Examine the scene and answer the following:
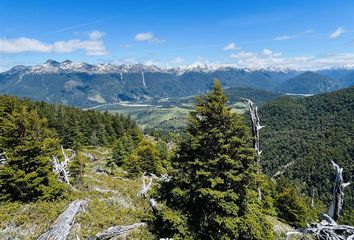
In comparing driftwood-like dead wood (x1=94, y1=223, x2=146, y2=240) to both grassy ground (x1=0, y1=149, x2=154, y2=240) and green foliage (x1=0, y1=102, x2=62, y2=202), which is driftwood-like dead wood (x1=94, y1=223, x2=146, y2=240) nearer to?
grassy ground (x1=0, y1=149, x2=154, y2=240)

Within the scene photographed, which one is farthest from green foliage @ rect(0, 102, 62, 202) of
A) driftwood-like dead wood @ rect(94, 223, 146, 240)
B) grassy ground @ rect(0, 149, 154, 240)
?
driftwood-like dead wood @ rect(94, 223, 146, 240)

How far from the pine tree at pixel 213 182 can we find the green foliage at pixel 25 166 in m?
9.89

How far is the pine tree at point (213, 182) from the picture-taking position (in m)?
16.4

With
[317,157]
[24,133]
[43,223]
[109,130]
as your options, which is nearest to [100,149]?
[109,130]

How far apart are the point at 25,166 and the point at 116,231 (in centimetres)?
1017

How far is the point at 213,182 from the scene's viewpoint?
629 inches

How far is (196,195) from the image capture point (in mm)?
17078

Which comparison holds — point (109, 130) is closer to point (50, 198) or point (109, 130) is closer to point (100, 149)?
point (100, 149)

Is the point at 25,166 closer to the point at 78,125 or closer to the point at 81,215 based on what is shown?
the point at 81,215

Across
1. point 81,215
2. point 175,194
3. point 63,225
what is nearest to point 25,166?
point 81,215

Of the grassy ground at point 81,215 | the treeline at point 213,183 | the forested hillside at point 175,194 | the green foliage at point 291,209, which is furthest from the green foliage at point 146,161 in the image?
the treeline at point 213,183

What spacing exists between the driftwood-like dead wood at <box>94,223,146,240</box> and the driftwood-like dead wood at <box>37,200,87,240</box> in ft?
5.84

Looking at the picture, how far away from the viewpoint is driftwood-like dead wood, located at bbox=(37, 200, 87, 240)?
15.7m

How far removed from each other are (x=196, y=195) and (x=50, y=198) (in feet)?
40.1
